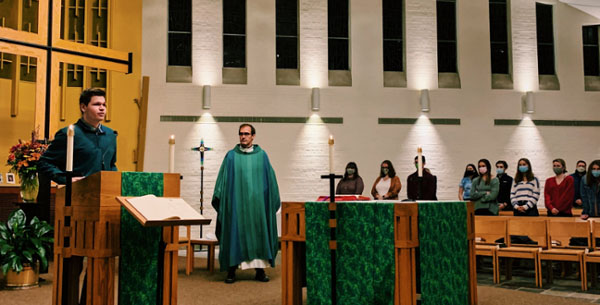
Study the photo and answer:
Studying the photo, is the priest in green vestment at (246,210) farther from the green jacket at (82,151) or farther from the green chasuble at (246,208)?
the green jacket at (82,151)

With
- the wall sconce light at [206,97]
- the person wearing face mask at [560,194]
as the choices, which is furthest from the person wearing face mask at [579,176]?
the wall sconce light at [206,97]

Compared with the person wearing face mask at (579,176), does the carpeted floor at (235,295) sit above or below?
below

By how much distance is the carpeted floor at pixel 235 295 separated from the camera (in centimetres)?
503

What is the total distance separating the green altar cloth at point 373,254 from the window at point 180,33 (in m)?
8.30

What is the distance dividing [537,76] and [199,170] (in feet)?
25.3

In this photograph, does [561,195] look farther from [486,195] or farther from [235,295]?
[235,295]

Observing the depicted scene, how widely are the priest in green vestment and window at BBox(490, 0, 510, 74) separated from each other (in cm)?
814

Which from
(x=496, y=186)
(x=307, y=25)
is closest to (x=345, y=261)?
(x=496, y=186)

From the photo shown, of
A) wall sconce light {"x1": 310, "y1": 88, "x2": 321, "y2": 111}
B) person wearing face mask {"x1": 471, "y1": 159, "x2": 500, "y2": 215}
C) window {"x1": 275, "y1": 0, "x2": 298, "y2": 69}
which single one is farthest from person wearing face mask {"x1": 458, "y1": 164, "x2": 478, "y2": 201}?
window {"x1": 275, "y1": 0, "x2": 298, "y2": 69}

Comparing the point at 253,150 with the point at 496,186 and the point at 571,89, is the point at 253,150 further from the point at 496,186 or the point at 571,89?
the point at 571,89

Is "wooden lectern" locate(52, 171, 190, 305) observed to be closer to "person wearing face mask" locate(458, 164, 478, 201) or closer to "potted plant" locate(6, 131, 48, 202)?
"potted plant" locate(6, 131, 48, 202)

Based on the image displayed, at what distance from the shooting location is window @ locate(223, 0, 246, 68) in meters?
11.8

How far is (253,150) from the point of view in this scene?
652 centimetres

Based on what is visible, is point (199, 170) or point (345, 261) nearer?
point (345, 261)
